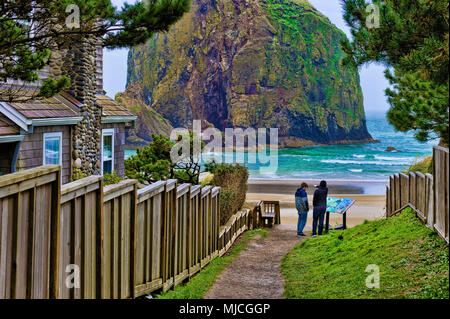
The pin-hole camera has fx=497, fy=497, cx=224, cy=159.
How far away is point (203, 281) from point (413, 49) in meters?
4.64

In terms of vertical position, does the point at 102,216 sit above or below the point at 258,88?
below

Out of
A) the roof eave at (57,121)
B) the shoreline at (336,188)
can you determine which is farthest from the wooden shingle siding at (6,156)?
the shoreline at (336,188)

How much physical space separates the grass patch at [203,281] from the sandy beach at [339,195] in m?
6.00

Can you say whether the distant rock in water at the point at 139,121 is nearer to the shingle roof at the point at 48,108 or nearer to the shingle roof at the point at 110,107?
the shingle roof at the point at 110,107

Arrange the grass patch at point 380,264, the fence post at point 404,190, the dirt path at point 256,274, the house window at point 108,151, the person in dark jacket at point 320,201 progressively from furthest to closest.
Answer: the house window at point 108,151
the person in dark jacket at point 320,201
the fence post at point 404,190
the dirt path at point 256,274
the grass patch at point 380,264

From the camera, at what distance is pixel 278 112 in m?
111

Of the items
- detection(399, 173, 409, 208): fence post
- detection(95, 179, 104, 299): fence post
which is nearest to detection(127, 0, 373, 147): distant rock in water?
detection(399, 173, 409, 208): fence post

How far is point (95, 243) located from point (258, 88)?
4414 inches

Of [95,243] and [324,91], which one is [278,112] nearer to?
→ [324,91]

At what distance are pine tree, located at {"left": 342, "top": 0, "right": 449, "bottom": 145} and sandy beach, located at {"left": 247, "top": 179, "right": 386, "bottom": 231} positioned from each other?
8738 mm

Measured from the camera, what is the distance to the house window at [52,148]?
12602 mm

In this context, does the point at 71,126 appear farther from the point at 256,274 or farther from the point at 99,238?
the point at 99,238

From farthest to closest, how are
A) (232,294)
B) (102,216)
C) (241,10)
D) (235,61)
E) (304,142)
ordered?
(241,10) < (235,61) < (304,142) < (232,294) < (102,216)
